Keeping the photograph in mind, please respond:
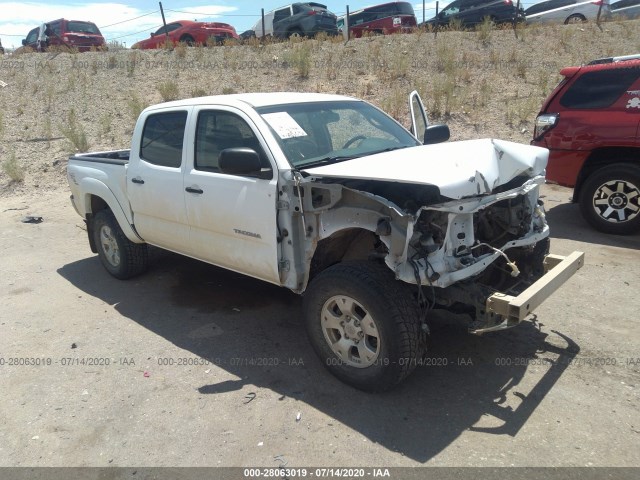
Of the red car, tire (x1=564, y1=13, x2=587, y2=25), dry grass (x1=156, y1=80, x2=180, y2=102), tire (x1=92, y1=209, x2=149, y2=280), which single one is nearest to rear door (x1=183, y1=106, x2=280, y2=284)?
tire (x1=92, y1=209, x2=149, y2=280)

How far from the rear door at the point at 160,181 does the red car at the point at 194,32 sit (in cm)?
1616

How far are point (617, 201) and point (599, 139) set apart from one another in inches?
31.1

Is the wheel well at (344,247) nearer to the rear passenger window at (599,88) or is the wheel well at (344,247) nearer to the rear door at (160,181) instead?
the rear door at (160,181)

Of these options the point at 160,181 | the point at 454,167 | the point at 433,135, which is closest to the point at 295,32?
the point at 433,135

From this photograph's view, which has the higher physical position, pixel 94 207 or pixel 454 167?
pixel 454 167

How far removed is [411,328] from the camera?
127 inches

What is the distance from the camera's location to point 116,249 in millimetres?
5863

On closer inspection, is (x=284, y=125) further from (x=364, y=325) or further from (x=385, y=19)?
(x=385, y=19)

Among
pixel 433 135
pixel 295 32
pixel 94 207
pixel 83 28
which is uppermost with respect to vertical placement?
pixel 83 28

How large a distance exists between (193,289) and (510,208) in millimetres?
3366

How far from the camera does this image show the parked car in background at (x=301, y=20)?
19.2 m

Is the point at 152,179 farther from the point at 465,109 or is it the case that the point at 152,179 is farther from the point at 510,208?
the point at 465,109

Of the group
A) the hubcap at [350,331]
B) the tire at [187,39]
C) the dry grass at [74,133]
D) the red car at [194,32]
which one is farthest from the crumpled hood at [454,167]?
the tire at [187,39]

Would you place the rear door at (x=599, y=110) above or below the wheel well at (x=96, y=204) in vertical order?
above
